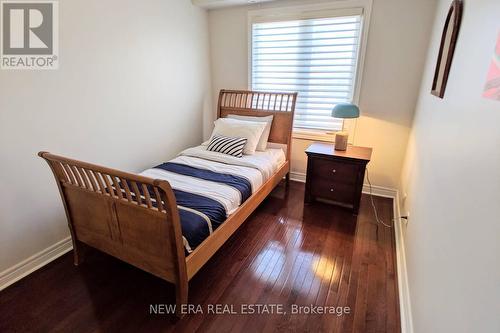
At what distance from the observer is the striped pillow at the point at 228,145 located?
2.73 meters

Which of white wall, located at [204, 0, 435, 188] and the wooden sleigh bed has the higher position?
white wall, located at [204, 0, 435, 188]

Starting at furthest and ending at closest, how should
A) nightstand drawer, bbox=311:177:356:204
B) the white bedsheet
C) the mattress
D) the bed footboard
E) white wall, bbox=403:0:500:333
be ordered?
nightstand drawer, bbox=311:177:356:204, the white bedsheet, the mattress, the bed footboard, white wall, bbox=403:0:500:333

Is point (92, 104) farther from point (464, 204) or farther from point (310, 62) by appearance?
point (464, 204)

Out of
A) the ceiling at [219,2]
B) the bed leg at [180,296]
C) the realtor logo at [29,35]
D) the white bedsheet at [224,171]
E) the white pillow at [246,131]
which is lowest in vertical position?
the bed leg at [180,296]

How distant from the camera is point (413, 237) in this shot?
5.61 ft

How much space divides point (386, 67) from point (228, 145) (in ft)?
6.13

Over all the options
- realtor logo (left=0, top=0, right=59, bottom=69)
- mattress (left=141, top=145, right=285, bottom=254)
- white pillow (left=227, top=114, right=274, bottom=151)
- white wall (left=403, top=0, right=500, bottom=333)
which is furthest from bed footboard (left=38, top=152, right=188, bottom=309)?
white pillow (left=227, top=114, right=274, bottom=151)

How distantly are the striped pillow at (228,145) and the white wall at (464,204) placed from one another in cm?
167

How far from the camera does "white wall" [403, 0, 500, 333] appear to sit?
725 millimetres

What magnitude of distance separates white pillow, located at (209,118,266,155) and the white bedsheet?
11 centimetres

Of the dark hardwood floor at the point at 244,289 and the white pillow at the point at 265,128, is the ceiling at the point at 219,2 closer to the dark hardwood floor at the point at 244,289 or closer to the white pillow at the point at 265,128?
the white pillow at the point at 265,128

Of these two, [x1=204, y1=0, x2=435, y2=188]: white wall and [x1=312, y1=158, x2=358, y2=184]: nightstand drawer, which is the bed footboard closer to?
[x1=312, y1=158, x2=358, y2=184]: nightstand drawer

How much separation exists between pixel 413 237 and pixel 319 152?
1.17m

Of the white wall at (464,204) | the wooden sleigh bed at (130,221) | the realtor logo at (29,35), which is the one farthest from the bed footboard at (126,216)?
the white wall at (464,204)
